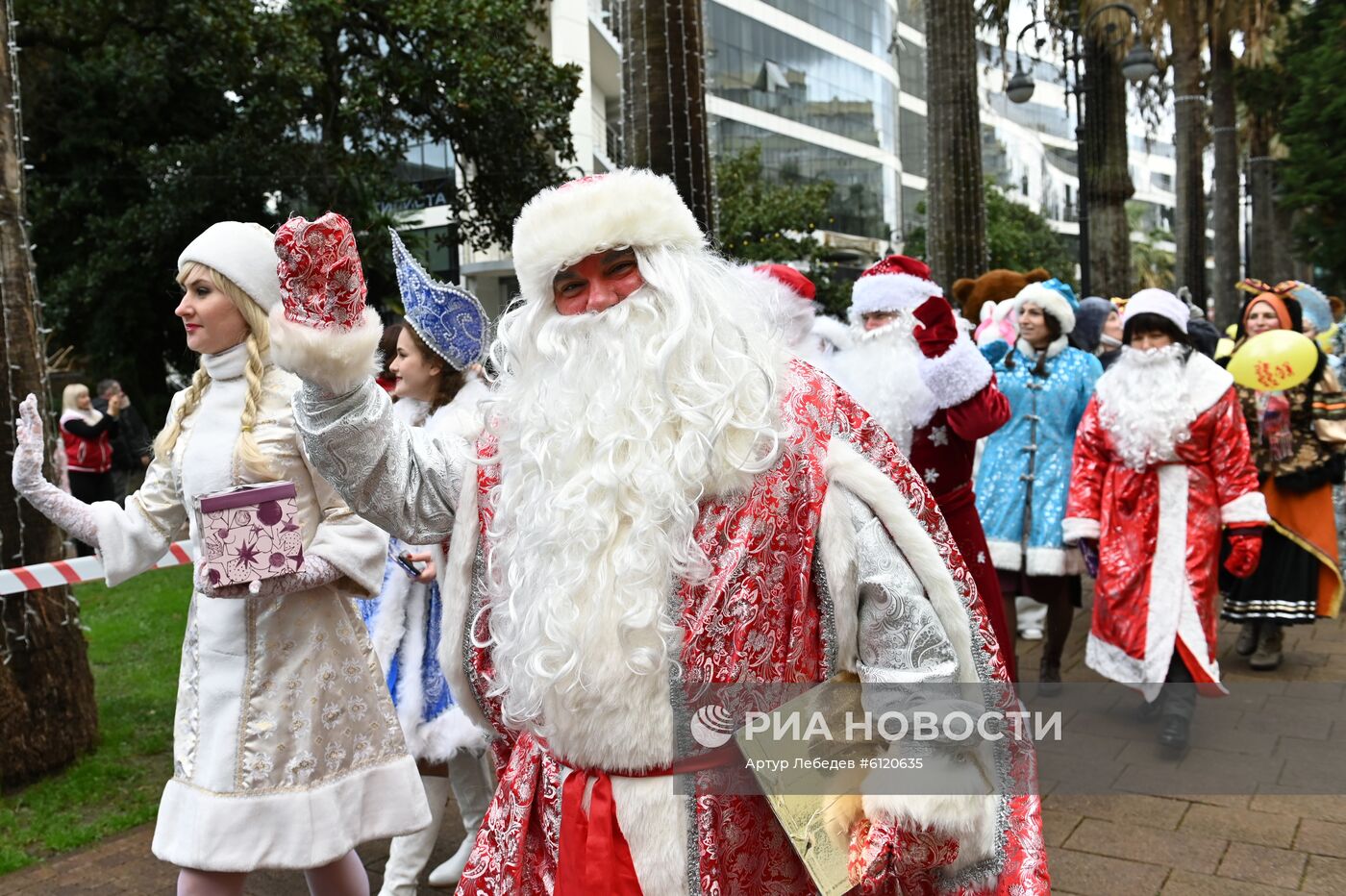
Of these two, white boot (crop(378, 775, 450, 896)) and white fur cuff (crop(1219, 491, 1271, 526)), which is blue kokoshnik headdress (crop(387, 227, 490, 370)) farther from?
white fur cuff (crop(1219, 491, 1271, 526))

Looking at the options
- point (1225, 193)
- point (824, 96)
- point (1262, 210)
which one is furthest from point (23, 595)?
point (824, 96)

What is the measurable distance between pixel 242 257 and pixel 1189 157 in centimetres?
1891

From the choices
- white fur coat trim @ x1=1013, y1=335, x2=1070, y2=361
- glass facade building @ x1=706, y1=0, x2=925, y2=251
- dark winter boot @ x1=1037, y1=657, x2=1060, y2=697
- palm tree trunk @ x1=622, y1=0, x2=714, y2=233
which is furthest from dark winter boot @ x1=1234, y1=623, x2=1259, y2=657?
glass facade building @ x1=706, y1=0, x2=925, y2=251

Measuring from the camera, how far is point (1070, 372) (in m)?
6.33

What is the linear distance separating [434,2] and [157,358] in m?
6.32

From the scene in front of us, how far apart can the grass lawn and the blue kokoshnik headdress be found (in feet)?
7.40

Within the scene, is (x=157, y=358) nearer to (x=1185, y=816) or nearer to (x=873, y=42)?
(x=1185, y=816)

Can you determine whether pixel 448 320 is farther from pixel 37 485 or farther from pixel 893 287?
pixel 893 287

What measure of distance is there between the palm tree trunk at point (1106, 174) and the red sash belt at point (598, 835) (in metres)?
13.6

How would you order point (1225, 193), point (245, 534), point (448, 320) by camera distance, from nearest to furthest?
point (245, 534) < point (448, 320) < point (1225, 193)

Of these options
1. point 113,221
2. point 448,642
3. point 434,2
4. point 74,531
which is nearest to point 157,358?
point 113,221

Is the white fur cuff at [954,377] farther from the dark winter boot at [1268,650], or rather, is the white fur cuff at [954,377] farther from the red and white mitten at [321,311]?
the red and white mitten at [321,311]

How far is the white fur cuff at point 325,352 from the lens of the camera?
187 cm

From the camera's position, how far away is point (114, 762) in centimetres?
519
